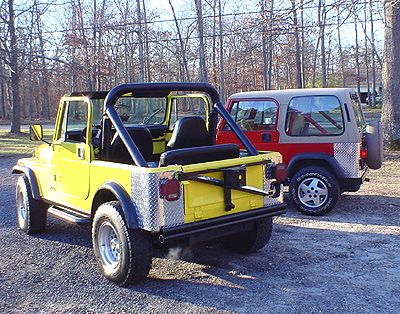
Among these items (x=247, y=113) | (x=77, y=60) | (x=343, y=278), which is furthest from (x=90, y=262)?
(x=77, y=60)

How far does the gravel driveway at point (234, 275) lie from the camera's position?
430cm

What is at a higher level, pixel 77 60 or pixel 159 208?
pixel 77 60

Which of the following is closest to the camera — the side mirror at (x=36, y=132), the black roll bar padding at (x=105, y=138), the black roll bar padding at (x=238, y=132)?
the black roll bar padding at (x=105, y=138)

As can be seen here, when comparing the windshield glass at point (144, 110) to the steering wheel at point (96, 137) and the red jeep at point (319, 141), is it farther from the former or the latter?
the red jeep at point (319, 141)

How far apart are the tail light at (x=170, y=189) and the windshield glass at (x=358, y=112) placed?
13.1 ft

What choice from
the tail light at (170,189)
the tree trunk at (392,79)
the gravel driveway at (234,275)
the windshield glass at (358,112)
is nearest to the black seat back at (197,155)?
the tail light at (170,189)

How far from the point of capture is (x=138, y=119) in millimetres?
7535

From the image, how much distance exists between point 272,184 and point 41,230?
3.45 meters

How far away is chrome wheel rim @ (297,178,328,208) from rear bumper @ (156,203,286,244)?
2147 mm

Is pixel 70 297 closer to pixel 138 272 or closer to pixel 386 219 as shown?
pixel 138 272

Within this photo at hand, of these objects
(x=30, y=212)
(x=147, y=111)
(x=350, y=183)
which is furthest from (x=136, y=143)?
(x=350, y=183)

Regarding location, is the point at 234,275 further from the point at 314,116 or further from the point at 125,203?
the point at 314,116

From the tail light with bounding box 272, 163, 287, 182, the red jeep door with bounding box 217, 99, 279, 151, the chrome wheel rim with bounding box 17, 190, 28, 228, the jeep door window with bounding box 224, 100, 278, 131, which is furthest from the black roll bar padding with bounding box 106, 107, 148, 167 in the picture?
the jeep door window with bounding box 224, 100, 278, 131

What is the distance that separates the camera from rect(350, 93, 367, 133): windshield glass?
745 cm
